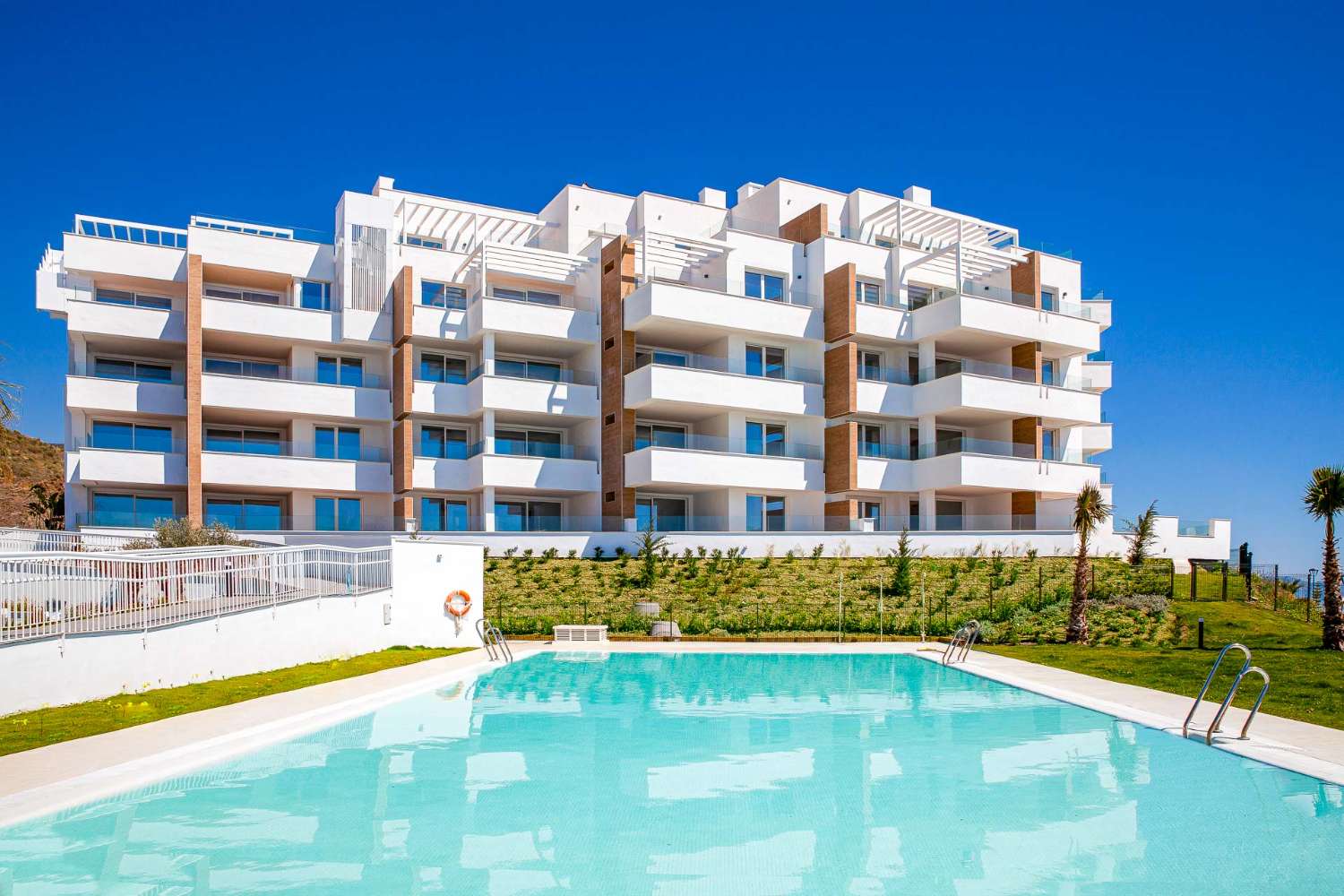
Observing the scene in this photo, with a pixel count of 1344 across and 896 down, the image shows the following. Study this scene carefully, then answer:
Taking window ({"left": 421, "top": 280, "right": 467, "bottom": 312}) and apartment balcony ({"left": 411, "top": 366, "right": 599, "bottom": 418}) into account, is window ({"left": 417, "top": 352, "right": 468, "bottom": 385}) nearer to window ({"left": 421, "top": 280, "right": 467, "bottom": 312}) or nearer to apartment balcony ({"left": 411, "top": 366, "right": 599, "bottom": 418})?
Answer: apartment balcony ({"left": 411, "top": 366, "right": 599, "bottom": 418})

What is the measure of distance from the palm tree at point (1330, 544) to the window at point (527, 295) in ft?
94.2

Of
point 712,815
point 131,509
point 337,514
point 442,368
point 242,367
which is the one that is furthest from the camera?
point 442,368

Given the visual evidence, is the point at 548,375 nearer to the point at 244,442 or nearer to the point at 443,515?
the point at 443,515

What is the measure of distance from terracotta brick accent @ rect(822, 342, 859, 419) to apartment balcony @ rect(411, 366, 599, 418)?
971 centimetres

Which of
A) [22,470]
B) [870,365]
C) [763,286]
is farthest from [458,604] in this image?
[22,470]

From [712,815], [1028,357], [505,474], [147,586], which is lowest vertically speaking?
[712,815]

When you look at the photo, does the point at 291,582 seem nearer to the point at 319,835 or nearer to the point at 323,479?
the point at 319,835

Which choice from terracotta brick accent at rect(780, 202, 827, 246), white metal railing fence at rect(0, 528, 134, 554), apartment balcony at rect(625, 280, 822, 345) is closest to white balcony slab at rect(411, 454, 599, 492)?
apartment balcony at rect(625, 280, 822, 345)

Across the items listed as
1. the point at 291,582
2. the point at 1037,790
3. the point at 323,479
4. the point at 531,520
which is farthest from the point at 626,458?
the point at 1037,790

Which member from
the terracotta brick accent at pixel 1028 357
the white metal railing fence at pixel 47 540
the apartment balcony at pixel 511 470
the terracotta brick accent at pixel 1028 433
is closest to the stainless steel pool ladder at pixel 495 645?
the white metal railing fence at pixel 47 540

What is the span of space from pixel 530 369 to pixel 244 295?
1191 centimetres

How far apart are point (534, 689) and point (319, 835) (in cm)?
934

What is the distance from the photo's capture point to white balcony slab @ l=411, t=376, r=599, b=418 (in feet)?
132

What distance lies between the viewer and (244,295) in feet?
140
